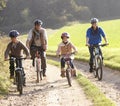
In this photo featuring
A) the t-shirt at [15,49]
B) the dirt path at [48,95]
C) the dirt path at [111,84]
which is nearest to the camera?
the dirt path at [48,95]

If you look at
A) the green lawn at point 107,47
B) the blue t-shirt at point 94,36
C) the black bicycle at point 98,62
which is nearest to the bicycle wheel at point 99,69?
the black bicycle at point 98,62

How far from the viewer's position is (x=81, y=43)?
55500 millimetres

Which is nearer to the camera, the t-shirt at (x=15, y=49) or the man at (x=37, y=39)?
the t-shirt at (x=15, y=49)

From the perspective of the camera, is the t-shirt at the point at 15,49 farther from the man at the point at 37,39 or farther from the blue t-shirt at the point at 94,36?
the blue t-shirt at the point at 94,36

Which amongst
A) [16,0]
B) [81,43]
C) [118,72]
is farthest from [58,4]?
[118,72]

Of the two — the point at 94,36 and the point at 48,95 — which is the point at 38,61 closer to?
the point at 94,36

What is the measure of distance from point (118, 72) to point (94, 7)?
361 ft

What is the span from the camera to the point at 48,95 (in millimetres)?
15102

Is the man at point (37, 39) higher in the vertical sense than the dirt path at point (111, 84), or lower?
higher

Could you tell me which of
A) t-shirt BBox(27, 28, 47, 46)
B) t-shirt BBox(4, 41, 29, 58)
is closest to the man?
t-shirt BBox(27, 28, 47, 46)

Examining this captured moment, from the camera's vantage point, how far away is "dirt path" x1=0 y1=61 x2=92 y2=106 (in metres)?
13.7

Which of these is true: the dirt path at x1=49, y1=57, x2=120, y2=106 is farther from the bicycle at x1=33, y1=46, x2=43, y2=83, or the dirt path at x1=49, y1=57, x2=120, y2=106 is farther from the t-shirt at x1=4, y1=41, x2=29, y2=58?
the t-shirt at x1=4, y1=41, x2=29, y2=58

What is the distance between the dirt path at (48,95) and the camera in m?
13.7

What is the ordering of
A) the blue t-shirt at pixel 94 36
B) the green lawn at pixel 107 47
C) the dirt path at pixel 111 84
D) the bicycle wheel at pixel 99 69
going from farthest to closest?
the green lawn at pixel 107 47 < the blue t-shirt at pixel 94 36 < the bicycle wheel at pixel 99 69 < the dirt path at pixel 111 84
